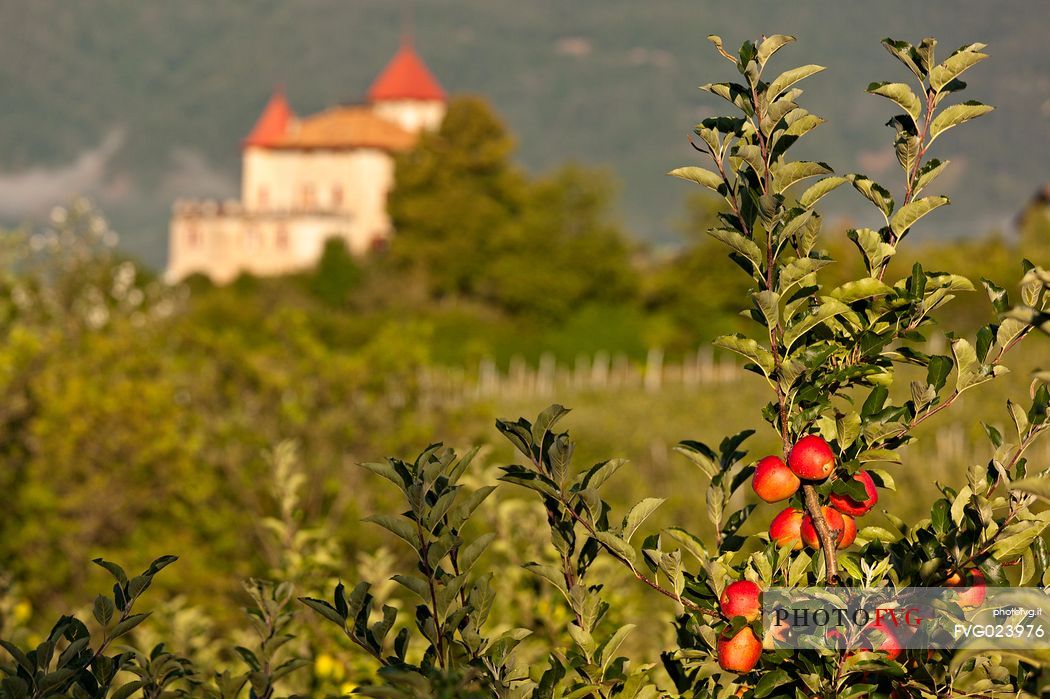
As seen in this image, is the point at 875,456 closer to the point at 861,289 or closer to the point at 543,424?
the point at 861,289

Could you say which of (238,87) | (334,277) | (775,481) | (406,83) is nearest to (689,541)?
(775,481)

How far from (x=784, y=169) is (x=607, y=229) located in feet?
179

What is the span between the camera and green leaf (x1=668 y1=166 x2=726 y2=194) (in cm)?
231

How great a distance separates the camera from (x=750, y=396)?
2992cm

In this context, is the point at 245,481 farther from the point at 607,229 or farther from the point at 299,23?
the point at 299,23

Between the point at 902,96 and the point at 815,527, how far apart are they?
757 millimetres

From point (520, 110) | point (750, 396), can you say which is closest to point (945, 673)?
point (750, 396)

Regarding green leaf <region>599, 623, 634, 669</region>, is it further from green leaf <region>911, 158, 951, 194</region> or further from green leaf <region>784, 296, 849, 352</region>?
green leaf <region>911, 158, 951, 194</region>

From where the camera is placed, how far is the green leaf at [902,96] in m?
2.26

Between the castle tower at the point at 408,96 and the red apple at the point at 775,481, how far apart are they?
85334mm

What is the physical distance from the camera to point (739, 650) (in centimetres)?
227

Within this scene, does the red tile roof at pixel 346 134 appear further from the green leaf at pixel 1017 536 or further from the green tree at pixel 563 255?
the green leaf at pixel 1017 536

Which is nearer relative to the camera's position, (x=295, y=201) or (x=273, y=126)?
(x=295, y=201)

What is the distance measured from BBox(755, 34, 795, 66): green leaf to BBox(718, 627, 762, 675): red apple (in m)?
0.97
